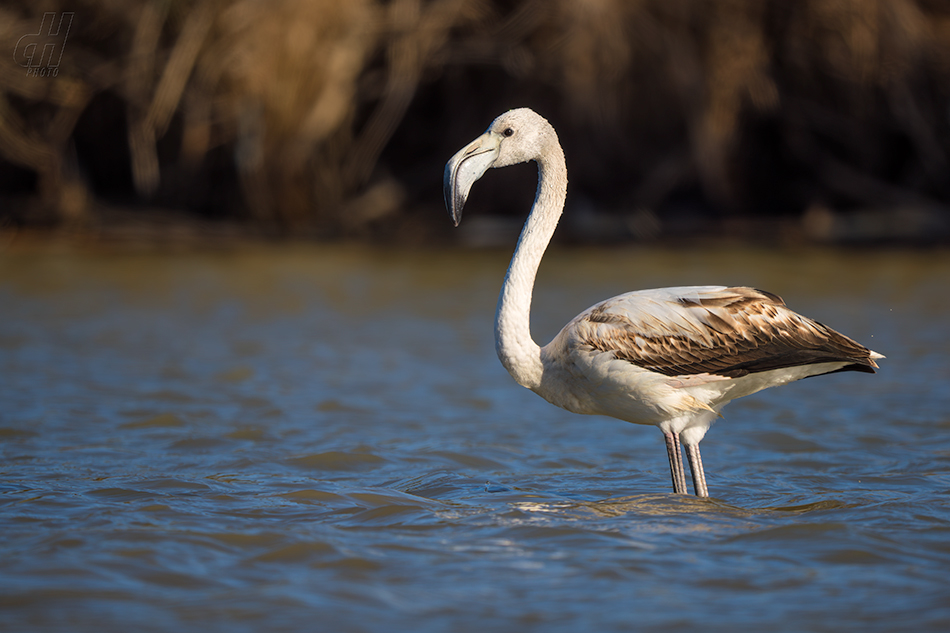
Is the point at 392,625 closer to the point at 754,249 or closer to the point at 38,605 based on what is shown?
the point at 38,605

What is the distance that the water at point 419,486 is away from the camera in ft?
12.8

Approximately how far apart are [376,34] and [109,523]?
43.8 feet

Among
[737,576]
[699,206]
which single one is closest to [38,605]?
[737,576]

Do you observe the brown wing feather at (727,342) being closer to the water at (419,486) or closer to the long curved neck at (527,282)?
the long curved neck at (527,282)

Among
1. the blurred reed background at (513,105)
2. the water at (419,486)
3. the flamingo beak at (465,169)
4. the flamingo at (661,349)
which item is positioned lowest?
the water at (419,486)

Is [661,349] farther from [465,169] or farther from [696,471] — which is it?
[465,169]

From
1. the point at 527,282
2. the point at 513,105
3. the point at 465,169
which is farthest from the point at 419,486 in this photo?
the point at 513,105

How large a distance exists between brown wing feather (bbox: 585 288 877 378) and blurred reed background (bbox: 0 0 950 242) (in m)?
11.5

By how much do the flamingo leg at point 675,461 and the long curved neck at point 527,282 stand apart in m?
0.72

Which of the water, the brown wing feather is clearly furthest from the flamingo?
the water

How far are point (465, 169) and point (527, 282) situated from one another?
65 centimetres

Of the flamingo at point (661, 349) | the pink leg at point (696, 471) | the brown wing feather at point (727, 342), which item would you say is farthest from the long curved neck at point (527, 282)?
the pink leg at point (696, 471)

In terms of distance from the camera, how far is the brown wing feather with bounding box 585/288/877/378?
509cm

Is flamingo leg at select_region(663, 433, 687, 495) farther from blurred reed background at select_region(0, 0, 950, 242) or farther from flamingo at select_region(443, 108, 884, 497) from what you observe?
blurred reed background at select_region(0, 0, 950, 242)
